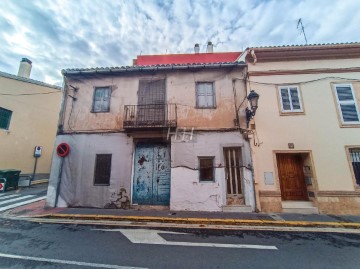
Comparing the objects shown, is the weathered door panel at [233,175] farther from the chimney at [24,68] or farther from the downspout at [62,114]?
the chimney at [24,68]

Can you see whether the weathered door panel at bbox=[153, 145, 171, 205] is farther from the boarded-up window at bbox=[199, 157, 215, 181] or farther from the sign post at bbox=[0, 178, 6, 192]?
the sign post at bbox=[0, 178, 6, 192]

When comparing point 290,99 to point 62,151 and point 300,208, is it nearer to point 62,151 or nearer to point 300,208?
point 300,208

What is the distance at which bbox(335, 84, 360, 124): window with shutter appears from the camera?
25.3 ft

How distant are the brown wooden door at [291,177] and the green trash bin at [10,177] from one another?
16.1 metres

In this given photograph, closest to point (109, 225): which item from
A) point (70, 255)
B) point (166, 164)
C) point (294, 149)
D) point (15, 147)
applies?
point (70, 255)

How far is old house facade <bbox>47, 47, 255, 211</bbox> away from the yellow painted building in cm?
779

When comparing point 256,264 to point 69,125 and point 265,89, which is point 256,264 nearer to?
point 265,89

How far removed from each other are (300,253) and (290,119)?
5659 millimetres

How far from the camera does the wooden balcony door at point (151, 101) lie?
8.47 meters

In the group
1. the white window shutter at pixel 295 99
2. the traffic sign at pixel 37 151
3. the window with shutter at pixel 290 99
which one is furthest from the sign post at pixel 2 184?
the white window shutter at pixel 295 99

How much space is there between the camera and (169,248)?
4289 millimetres

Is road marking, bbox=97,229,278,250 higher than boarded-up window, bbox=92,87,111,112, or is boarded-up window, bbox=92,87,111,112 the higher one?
boarded-up window, bbox=92,87,111,112

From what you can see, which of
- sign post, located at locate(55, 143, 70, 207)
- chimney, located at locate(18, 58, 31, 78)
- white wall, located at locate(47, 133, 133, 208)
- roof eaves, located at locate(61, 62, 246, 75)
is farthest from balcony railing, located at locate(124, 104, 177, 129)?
chimney, located at locate(18, 58, 31, 78)

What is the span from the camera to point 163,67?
28.6ft
